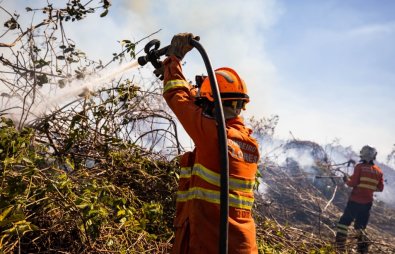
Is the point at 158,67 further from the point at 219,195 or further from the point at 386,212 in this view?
the point at 386,212

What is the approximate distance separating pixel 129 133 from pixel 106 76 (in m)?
0.80

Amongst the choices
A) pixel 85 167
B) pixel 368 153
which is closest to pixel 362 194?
pixel 368 153

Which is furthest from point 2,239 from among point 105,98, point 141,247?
point 105,98

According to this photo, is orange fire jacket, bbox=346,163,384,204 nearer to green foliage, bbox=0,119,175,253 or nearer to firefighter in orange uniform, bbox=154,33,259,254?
green foliage, bbox=0,119,175,253

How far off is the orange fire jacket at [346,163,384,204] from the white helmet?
0.18m

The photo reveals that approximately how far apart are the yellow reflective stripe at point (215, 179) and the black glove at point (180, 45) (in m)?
0.87

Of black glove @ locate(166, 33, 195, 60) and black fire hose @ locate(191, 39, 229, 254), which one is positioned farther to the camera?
black glove @ locate(166, 33, 195, 60)

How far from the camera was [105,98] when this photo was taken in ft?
12.6

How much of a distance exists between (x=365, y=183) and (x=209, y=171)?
256 inches

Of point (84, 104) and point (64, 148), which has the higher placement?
point (84, 104)

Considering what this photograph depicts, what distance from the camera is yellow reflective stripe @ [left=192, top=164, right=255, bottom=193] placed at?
222 cm

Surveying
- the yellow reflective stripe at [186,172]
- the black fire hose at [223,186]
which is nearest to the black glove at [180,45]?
the black fire hose at [223,186]

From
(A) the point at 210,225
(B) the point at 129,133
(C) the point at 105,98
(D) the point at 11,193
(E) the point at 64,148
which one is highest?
(C) the point at 105,98

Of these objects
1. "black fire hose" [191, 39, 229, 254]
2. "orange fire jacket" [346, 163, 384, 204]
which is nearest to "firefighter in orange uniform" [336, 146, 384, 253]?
"orange fire jacket" [346, 163, 384, 204]
